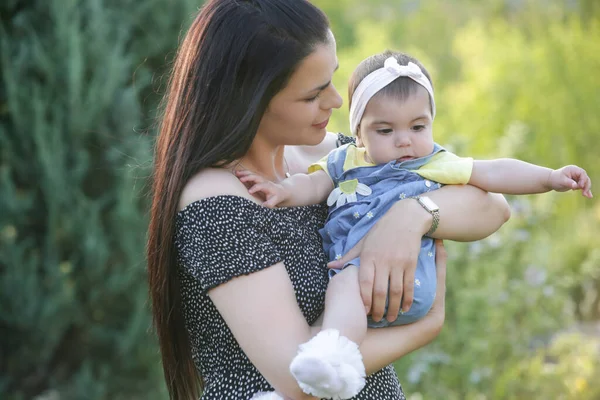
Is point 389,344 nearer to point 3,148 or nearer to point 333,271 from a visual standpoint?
point 333,271

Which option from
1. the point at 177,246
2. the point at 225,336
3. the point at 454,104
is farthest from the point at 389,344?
the point at 454,104

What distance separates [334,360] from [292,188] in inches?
23.2

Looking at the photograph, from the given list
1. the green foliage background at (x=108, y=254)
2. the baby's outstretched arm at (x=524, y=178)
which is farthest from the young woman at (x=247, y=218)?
the green foliage background at (x=108, y=254)

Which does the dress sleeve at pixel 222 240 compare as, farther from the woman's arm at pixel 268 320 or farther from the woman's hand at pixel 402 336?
the woman's hand at pixel 402 336

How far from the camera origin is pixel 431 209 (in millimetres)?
2107

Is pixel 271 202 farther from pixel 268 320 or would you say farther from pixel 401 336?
pixel 401 336

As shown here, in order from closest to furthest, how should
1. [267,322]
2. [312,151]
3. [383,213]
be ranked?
[267,322], [383,213], [312,151]

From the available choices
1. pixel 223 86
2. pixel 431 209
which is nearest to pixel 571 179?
pixel 431 209

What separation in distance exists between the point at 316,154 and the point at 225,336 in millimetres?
784

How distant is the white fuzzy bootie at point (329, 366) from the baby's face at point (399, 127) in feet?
2.03

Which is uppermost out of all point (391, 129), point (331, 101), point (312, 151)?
point (331, 101)

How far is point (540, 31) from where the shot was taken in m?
8.02

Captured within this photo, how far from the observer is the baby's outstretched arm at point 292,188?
2.05m

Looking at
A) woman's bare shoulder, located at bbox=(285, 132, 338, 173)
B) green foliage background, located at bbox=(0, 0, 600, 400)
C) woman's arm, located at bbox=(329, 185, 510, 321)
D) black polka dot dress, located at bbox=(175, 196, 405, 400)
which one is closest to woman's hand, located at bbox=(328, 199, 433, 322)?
woman's arm, located at bbox=(329, 185, 510, 321)
